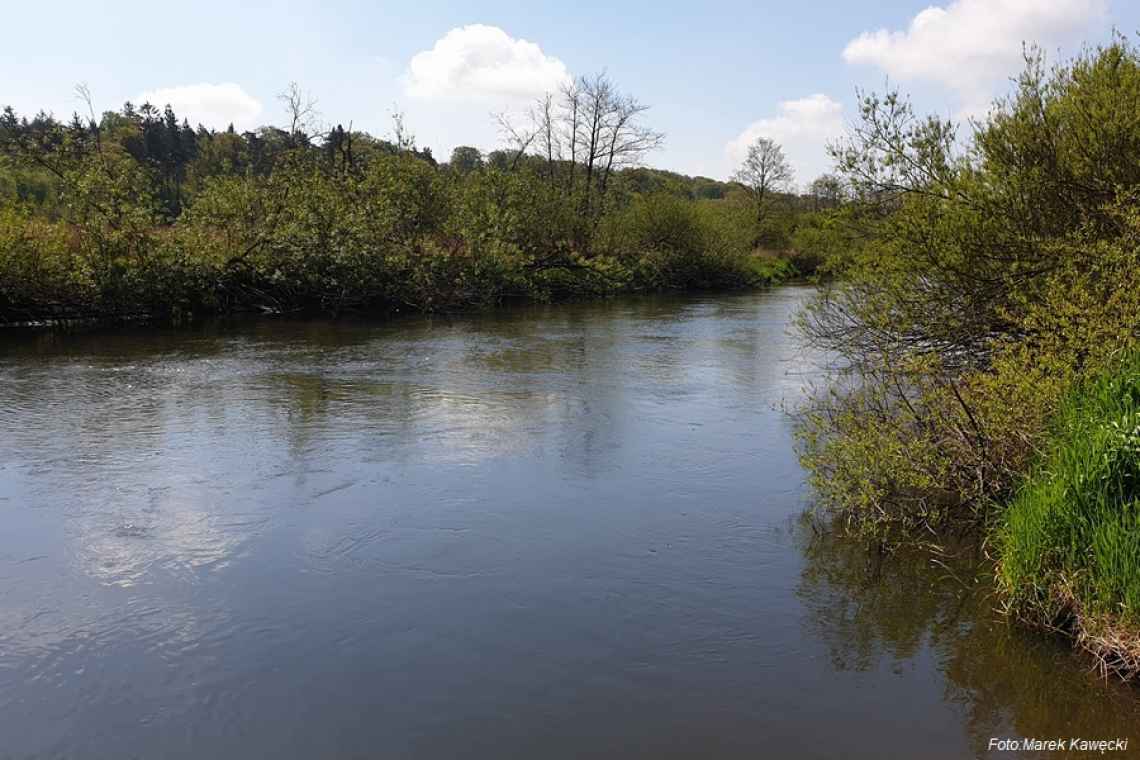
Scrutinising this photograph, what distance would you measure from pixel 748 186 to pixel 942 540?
6429 cm

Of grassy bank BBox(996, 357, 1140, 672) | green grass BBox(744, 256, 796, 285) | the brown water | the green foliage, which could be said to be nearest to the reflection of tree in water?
the brown water

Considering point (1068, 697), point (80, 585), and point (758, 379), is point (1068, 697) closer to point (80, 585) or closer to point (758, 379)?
point (80, 585)

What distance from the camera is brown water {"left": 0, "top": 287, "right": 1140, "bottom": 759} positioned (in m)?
5.34

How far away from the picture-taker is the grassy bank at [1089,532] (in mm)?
5523

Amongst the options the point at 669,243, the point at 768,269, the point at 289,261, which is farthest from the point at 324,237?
the point at 768,269

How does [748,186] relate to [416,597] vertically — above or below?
above

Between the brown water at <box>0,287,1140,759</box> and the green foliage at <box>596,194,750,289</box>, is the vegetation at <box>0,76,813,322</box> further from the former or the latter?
the brown water at <box>0,287,1140,759</box>

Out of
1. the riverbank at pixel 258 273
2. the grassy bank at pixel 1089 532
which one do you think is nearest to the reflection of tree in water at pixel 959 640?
the grassy bank at pixel 1089 532

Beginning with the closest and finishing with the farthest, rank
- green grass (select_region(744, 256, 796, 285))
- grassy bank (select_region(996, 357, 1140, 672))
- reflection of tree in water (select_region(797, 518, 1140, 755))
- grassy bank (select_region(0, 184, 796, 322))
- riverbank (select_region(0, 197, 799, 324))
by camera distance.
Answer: reflection of tree in water (select_region(797, 518, 1140, 755))
grassy bank (select_region(996, 357, 1140, 672))
riverbank (select_region(0, 197, 799, 324))
grassy bank (select_region(0, 184, 796, 322))
green grass (select_region(744, 256, 796, 285))

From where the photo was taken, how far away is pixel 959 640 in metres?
6.38

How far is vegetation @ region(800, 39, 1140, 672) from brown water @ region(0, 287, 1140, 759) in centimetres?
66

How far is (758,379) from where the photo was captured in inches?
669

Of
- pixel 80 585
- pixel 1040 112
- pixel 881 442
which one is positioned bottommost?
pixel 80 585

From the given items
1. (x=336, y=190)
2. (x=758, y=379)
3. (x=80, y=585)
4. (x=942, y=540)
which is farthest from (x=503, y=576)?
(x=336, y=190)
